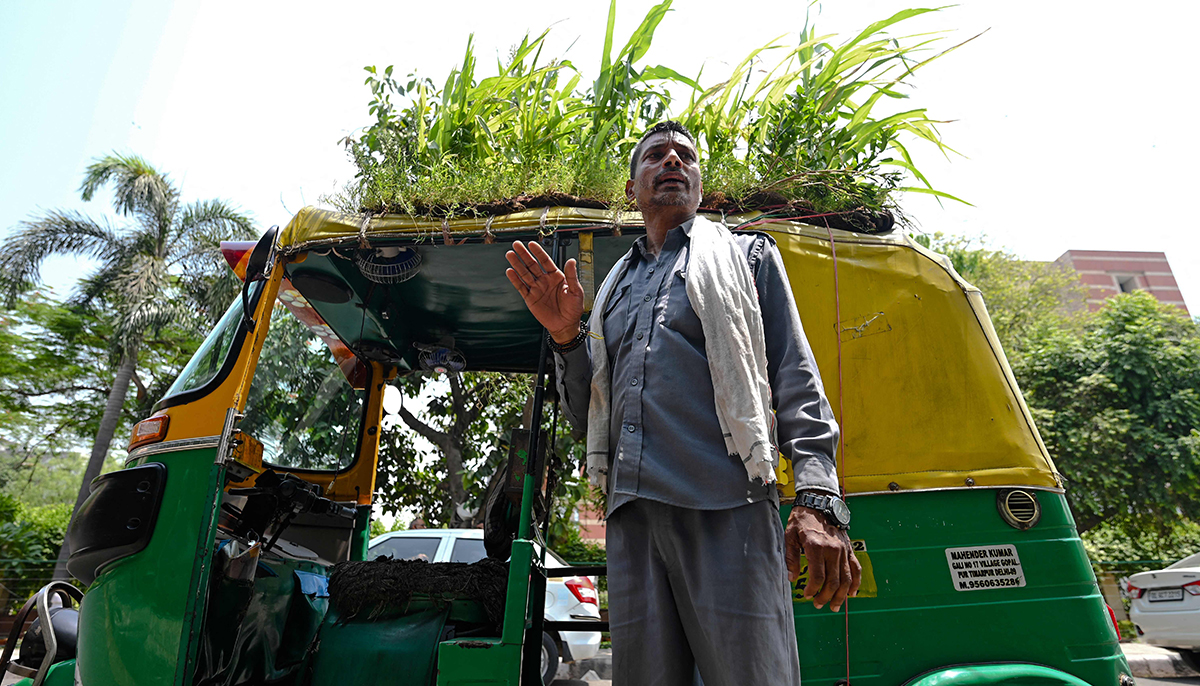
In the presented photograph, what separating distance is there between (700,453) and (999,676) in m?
1.34

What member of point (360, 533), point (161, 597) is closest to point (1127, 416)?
point (360, 533)

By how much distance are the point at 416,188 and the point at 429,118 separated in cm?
75

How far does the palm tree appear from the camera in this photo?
1491 cm

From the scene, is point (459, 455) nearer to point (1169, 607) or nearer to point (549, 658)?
point (549, 658)

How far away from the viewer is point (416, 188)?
2.93 m

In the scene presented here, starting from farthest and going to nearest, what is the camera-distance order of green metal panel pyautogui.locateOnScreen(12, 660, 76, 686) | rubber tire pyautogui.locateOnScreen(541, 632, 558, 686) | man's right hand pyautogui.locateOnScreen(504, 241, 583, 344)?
rubber tire pyautogui.locateOnScreen(541, 632, 558, 686) < green metal panel pyautogui.locateOnScreen(12, 660, 76, 686) < man's right hand pyautogui.locateOnScreen(504, 241, 583, 344)

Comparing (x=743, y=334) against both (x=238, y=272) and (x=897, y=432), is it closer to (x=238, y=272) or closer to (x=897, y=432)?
(x=897, y=432)

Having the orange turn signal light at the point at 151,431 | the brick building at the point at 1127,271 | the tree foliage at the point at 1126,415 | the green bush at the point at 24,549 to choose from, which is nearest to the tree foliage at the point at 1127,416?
the tree foliage at the point at 1126,415

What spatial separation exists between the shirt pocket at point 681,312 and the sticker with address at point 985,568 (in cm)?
127

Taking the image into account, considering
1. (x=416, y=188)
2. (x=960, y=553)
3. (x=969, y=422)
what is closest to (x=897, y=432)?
(x=969, y=422)

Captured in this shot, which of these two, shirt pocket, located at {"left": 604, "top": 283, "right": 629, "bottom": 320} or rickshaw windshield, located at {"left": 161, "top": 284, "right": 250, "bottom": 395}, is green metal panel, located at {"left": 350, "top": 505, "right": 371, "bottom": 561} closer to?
rickshaw windshield, located at {"left": 161, "top": 284, "right": 250, "bottom": 395}

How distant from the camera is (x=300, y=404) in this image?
12.4 ft

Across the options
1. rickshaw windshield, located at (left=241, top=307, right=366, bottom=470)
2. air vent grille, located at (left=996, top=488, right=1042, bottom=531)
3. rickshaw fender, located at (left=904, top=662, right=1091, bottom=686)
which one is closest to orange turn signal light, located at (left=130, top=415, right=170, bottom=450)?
rickshaw windshield, located at (left=241, top=307, right=366, bottom=470)

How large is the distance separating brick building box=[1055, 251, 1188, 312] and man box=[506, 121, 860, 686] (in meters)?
47.0
